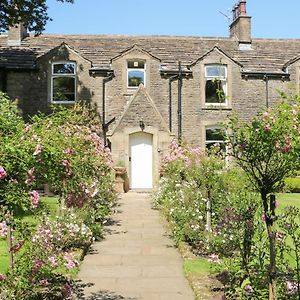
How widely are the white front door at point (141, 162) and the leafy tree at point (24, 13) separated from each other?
658 centimetres

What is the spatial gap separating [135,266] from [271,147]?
14.1ft

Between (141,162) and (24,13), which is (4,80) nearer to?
(24,13)

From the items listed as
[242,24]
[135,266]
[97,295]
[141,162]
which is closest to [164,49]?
[242,24]

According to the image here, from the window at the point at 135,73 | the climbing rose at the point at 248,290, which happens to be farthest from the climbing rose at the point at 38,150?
the window at the point at 135,73

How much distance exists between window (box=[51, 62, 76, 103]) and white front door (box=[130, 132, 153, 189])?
3.91 metres

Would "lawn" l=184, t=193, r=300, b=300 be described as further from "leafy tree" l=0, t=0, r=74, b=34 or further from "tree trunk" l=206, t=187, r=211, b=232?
"leafy tree" l=0, t=0, r=74, b=34

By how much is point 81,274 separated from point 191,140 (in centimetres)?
1564

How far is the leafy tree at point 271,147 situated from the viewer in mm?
5324

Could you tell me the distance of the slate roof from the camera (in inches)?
940

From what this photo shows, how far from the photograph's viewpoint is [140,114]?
21.9m

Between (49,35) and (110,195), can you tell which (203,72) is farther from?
(110,195)

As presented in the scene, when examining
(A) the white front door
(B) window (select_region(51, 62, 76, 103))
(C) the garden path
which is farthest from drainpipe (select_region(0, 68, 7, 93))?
(C) the garden path

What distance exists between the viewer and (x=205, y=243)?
9.82 meters

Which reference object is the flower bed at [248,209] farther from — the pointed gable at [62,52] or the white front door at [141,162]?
the pointed gable at [62,52]
